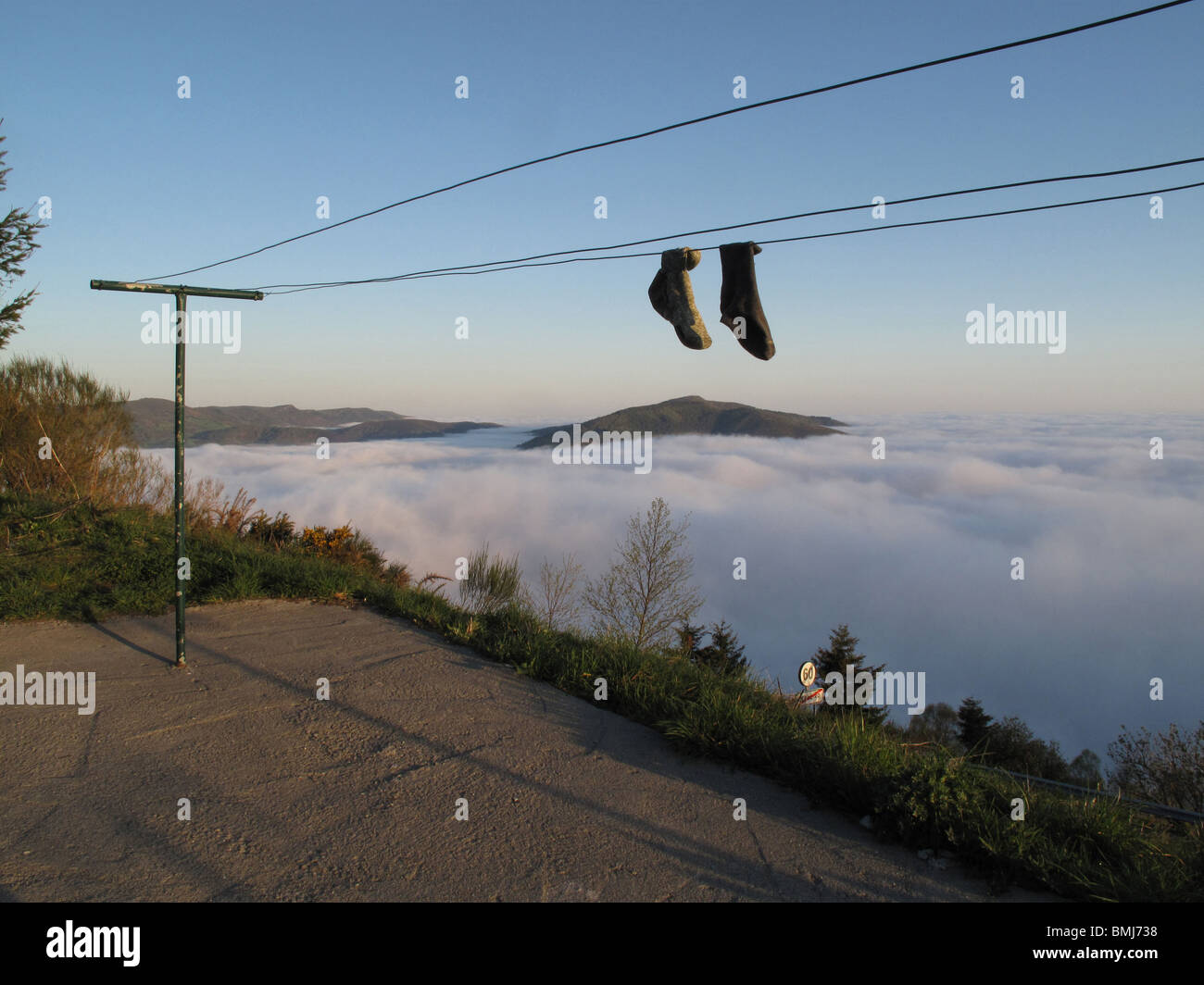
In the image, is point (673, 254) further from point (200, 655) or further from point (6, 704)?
point (6, 704)

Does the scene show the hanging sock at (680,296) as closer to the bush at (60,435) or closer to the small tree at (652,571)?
the bush at (60,435)

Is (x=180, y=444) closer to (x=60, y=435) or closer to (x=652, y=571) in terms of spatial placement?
(x=60, y=435)

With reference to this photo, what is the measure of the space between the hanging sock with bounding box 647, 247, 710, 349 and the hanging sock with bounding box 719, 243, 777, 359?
0.70 feet

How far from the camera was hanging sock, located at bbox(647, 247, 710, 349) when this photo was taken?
5527 millimetres

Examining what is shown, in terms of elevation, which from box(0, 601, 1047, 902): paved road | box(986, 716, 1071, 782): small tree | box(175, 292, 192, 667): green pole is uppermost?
box(175, 292, 192, 667): green pole

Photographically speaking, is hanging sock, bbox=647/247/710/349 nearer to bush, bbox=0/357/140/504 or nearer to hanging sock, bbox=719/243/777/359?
hanging sock, bbox=719/243/777/359

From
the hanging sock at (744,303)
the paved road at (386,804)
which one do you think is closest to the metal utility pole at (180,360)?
the paved road at (386,804)

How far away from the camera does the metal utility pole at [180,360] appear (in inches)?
238

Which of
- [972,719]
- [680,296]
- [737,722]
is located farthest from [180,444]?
[972,719]

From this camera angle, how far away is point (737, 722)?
5324 mm

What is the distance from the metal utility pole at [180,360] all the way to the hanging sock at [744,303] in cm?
416

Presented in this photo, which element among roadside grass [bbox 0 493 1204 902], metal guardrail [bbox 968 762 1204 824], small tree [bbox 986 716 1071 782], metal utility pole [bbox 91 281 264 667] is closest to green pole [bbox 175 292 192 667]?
metal utility pole [bbox 91 281 264 667]
